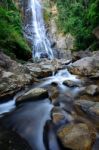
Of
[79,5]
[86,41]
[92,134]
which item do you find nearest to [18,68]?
[92,134]

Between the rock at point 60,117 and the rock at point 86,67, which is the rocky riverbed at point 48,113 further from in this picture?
the rock at point 86,67

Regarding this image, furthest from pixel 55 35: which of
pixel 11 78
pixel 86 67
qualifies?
pixel 11 78

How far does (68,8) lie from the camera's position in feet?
79.6

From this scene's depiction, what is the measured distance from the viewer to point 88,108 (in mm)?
5414

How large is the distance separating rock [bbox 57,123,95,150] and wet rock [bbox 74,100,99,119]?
0.77 metres

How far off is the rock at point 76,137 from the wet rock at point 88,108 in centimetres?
77

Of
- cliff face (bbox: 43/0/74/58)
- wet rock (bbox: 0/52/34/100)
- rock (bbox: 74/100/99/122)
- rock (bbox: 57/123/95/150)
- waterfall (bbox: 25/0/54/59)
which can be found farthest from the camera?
cliff face (bbox: 43/0/74/58)

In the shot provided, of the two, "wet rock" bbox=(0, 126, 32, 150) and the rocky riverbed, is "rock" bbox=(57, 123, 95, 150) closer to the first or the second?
the rocky riverbed

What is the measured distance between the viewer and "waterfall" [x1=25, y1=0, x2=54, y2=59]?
73.1 feet

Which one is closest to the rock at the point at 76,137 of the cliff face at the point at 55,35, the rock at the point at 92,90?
the rock at the point at 92,90

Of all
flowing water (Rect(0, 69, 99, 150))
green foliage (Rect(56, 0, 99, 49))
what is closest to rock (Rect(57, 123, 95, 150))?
flowing water (Rect(0, 69, 99, 150))

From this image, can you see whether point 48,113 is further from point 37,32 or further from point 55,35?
point 55,35

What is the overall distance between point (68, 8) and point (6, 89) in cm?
1915

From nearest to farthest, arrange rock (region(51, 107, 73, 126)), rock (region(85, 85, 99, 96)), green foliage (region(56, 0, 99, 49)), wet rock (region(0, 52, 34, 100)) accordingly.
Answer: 1. rock (region(51, 107, 73, 126))
2. rock (region(85, 85, 99, 96))
3. wet rock (region(0, 52, 34, 100))
4. green foliage (region(56, 0, 99, 49))
